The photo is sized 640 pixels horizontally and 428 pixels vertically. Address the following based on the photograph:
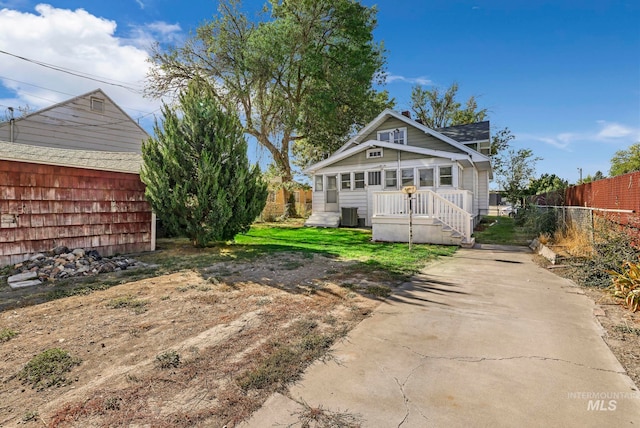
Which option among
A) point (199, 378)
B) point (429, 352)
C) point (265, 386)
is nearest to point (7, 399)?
point (199, 378)

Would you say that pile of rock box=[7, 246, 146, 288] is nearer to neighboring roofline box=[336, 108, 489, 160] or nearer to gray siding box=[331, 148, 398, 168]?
gray siding box=[331, 148, 398, 168]

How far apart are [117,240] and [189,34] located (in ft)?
50.4

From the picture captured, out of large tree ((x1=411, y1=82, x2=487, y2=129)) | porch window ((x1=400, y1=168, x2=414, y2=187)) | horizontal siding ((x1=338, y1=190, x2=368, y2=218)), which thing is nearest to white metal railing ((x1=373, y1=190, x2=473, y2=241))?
porch window ((x1=400, y1=168, x2=414, y2=187))

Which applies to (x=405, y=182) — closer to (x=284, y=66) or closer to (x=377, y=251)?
(x=377, y=251)

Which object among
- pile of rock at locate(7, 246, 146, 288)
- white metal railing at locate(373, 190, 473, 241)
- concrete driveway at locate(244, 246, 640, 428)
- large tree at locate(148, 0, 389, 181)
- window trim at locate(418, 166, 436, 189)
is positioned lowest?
concrete driveway at locate(244, 246, 640, 428)

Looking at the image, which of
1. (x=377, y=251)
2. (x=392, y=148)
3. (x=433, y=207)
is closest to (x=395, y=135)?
(x=392, y=148)

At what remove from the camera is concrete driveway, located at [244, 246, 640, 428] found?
1.97m

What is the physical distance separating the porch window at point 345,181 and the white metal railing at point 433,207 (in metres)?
5.04

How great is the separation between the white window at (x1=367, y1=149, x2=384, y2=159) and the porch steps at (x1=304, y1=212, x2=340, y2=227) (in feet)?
11.6

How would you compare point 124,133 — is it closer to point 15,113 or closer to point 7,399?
point 15,113

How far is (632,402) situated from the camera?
2.07 metres

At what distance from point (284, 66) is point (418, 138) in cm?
933

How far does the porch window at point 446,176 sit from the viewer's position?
1336 cm

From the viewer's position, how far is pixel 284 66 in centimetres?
1816
